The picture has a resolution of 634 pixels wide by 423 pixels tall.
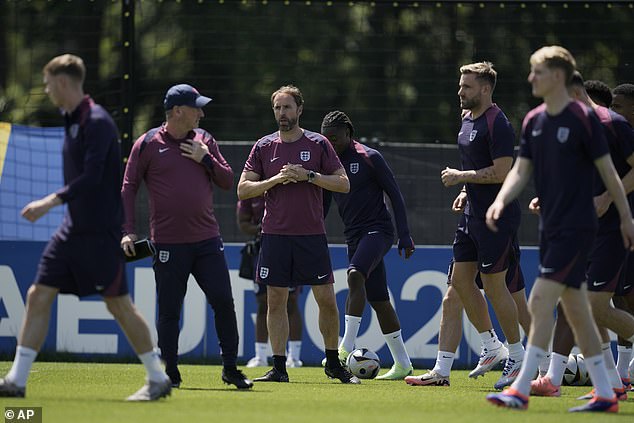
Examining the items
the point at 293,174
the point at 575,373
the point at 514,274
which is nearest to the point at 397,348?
the point at 514,274

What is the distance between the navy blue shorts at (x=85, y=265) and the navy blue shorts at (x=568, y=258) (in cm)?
276

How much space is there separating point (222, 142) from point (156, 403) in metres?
7.16

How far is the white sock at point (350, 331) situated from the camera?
12062 millimetres

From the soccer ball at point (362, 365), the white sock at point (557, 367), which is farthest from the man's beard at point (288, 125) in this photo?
the white sock at point (557, 367)

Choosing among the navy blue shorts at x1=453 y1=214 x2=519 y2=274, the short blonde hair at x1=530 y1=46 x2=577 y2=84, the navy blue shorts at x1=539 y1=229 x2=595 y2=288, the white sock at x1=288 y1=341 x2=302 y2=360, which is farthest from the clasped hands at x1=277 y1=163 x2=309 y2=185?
the white sock at x1=288 y1=341 x2=302 y2=360

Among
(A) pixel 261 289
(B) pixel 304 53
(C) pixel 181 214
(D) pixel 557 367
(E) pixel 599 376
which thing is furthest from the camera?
(B) pixel 304 53

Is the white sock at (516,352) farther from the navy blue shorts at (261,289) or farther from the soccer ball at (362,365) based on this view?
the navy blue shorts at (261,289)

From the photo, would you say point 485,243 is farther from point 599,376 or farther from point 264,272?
point 599,376

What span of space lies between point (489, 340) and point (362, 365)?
123cm

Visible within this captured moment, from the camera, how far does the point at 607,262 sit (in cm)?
946

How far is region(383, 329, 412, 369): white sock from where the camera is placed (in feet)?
40.3

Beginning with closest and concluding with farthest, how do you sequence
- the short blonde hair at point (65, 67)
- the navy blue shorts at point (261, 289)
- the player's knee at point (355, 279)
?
the short blonde hair at point (65, 67), the player's knee at point (355, 279), the navy blue shorts at point (261, 289)

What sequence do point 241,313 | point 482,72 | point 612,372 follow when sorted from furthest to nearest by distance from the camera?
point 241,313 < point 482,72 < point 612,372

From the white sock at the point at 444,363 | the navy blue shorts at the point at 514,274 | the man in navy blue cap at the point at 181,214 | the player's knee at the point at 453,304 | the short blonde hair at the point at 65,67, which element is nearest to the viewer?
the short blonde hair at the point at 65,67
